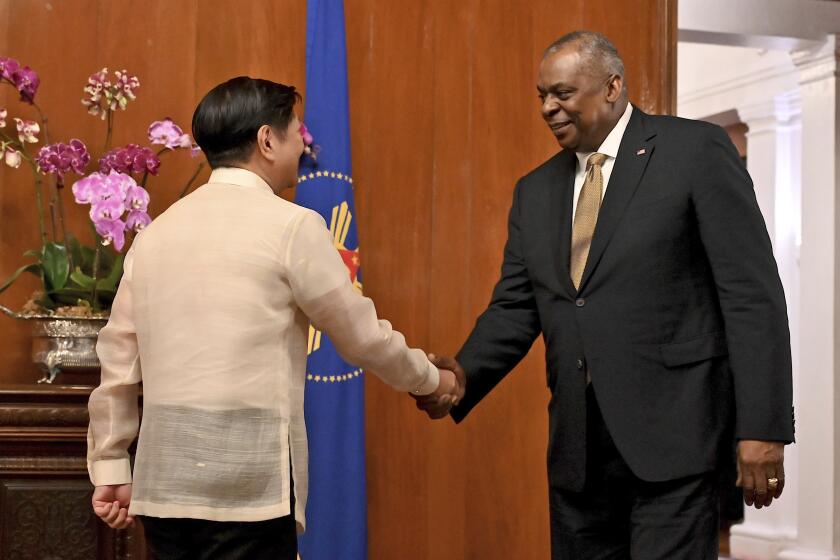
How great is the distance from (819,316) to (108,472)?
5032 mm

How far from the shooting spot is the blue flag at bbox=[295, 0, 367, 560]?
3.49m

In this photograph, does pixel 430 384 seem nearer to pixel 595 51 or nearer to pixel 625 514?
pixel 625 514

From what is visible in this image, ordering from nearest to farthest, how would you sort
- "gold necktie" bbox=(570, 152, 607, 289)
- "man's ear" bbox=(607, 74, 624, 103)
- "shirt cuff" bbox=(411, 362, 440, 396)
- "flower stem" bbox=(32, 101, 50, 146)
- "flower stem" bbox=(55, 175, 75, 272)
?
"shirt cuff" bbox=(411, 362, 440, 396), "gold necktie" bbox=(570, 152, 607, 289), "man's ear" bbox=(607, 74, 624, 103), "flower stem" bbox=(55, 175, 75, 272), "flower stem" bbox=(32, 101, 50, 146)

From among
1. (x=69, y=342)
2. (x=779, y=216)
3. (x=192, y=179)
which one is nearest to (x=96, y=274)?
(x=69, y=342)

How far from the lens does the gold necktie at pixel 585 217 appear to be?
2.58 meters

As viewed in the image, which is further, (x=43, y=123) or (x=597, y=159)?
(x=43, y=123)

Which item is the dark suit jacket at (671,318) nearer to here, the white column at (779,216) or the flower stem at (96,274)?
the flower stem at (96,274)

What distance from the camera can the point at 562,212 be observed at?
269cm

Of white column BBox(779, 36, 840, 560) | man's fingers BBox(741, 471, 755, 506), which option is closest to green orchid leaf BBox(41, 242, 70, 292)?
man's fingers BBox(741, 471, 755, 506)

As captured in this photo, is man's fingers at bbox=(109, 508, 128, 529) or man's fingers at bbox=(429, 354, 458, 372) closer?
man's fingers at bbox=(109, 508, 128, 529)

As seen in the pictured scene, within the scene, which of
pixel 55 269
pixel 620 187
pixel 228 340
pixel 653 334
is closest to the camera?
pixel 228 340

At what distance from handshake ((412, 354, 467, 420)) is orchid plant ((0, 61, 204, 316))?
1.04m

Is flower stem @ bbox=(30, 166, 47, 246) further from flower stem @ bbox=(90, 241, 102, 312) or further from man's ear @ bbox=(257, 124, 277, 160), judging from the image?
man's ear @ bbox=(257, 124, 277, 160)

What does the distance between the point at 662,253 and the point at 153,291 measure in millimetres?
1158
